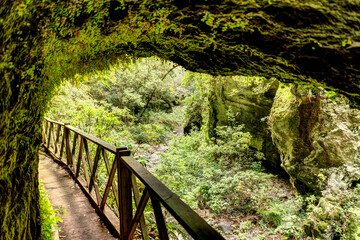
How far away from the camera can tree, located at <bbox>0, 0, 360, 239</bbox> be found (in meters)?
1.25

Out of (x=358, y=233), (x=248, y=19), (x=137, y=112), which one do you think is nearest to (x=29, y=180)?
(x=248, y=19)

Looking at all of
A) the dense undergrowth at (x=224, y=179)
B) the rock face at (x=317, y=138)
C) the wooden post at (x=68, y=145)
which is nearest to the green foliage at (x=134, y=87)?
the dense undergrowth at (x=224, y=179)

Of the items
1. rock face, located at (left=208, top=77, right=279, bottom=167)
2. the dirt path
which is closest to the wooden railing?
the dirt path

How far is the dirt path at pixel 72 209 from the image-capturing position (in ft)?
9.44

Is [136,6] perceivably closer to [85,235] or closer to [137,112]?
[85,235]

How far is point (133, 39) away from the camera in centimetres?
222

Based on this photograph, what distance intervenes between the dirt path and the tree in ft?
4.11

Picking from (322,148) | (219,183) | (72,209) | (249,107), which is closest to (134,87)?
(249,107)

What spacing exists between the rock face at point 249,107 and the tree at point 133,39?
689 centimetres

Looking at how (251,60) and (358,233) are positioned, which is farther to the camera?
(358,233)

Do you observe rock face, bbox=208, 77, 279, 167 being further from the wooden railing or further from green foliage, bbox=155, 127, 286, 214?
the wooden railing

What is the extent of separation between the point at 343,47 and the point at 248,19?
689 millimetres

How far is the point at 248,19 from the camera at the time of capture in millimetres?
1622

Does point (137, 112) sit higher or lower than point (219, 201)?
higher
